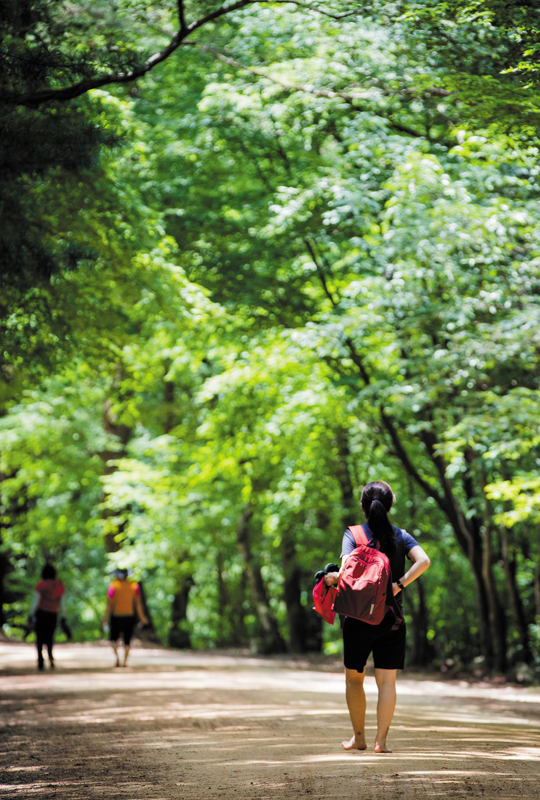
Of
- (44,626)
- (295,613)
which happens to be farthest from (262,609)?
(44,626)

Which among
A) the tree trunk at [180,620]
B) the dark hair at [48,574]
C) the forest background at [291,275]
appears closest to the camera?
the forest background at [291,275]

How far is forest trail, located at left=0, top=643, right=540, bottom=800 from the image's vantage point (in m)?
5.52

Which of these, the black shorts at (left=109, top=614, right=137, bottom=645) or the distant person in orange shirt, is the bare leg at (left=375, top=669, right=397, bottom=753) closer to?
the distant person in orange shirt

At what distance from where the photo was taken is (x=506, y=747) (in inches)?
274

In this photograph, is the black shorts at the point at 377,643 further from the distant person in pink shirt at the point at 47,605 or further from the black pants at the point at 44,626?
the black pants at the point at 44,626

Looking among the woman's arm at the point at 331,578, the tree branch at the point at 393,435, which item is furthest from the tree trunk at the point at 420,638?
the woman's arm at the point at 331,578

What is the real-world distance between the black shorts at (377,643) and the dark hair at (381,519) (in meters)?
0.47

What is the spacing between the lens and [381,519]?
6215 millimetres

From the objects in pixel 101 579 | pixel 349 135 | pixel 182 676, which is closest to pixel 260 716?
pixel 182 676

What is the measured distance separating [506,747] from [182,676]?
348 inches

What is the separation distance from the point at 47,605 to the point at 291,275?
7.57 m

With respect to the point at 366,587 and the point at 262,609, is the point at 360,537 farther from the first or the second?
the point at 262,609

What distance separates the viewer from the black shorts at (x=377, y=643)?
618 cm

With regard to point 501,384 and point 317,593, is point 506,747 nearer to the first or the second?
point 317,593
